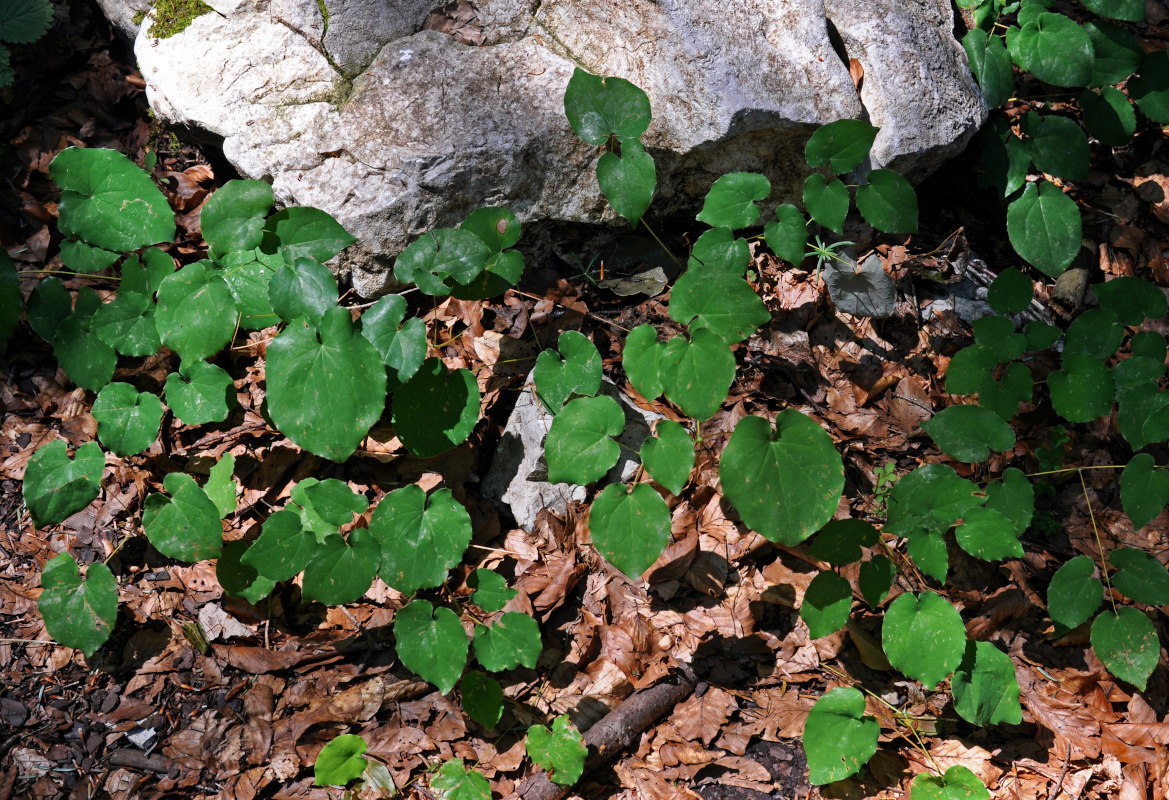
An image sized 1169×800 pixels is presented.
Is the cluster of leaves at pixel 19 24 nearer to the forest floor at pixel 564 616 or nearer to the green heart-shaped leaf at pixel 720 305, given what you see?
the forest floor at pixel 564 616

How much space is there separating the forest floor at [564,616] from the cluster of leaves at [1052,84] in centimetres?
38

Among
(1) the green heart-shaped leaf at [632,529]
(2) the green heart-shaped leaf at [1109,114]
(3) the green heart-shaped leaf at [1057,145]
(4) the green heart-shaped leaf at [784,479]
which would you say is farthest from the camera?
(2) the green heart-shaped leaf at [1109,114]

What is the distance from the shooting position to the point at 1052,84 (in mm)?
3148

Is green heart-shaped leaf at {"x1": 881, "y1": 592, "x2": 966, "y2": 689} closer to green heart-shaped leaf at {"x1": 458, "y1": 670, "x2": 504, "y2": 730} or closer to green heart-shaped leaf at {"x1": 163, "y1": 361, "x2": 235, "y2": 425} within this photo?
green heart-shaped leaf at {"x1": 458, "y1": 670, "x2": 504, "y2": 730}

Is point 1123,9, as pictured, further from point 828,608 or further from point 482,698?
point 482,698

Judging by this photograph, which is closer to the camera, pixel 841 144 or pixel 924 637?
pixel 924 637

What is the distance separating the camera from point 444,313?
2.92m

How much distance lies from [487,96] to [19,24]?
2018 millimetres

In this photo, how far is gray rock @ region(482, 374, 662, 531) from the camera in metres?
2.62

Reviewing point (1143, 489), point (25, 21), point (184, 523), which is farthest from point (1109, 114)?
point (25, 21)

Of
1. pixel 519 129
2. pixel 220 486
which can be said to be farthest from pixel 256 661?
pixel 519 129

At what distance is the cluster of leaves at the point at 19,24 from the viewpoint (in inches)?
114

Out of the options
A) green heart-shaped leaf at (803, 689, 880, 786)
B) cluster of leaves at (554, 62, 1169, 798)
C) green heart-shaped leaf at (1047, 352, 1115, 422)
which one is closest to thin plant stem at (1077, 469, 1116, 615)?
cluster of leaves at (554, 62, 1169, 798)

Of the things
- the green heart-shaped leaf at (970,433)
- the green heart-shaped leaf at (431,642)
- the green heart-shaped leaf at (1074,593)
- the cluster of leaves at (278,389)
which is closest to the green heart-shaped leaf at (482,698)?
the cluster of leaves at (278,389)
